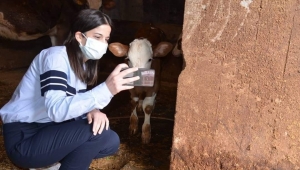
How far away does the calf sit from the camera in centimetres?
577

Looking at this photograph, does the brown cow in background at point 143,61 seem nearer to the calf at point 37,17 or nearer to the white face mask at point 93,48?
the white face mask at point 93,48

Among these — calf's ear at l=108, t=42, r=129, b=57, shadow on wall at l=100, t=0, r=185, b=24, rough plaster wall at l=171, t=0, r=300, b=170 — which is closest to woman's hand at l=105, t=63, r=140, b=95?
rough plaster wall at l=171, t=0, r=300, b=170

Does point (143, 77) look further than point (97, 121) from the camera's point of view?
No

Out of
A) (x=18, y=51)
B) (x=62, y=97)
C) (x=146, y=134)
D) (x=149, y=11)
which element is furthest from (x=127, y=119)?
(x=18, y=51)

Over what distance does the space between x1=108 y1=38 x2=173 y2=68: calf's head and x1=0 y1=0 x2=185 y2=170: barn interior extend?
0.88 meters

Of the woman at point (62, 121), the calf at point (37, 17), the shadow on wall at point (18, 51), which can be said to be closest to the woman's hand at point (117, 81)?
the woman at point (62, 121)

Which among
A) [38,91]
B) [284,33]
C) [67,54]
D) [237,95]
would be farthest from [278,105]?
[38,91]

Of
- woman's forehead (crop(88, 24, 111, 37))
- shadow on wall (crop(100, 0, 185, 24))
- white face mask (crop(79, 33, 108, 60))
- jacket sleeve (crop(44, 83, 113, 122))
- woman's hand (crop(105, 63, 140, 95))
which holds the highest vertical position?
shadow on wall (crop(100, 0, 185, 24))

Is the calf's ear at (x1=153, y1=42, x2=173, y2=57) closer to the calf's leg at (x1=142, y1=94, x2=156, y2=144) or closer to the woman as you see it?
the calf's leg at (x1=142, y1=94, x2=156, y2=144)

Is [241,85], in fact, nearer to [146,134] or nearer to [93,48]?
[93,48]

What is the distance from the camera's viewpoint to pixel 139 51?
4.04 metres

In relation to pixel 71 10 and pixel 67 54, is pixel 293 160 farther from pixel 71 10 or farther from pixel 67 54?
pixel 71 10

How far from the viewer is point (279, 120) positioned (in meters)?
2.67

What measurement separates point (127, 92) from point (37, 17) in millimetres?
1959
